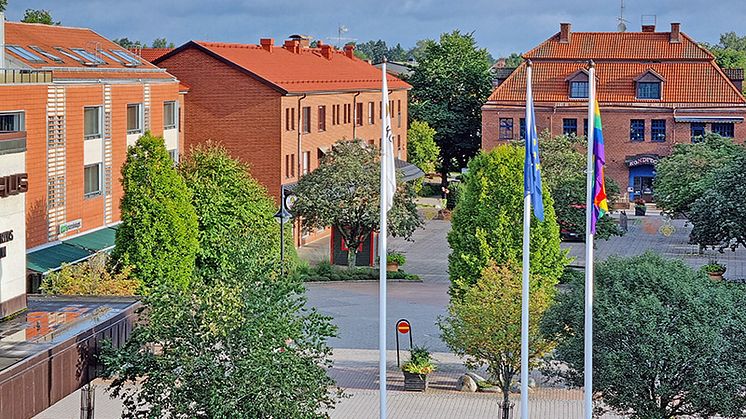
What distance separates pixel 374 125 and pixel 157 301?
180 ft

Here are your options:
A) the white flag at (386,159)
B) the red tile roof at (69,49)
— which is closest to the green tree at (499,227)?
the white flag at (386,159)

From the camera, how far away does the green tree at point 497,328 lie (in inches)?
1257

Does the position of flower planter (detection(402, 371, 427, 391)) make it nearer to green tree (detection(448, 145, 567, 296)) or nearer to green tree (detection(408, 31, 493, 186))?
green tree (detection(448, 145, 567, 296))

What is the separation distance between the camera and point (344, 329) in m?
43.8

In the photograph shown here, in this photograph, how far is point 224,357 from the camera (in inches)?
942

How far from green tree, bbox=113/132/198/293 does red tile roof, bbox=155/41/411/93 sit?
24.9 m

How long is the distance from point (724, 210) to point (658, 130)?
123ft

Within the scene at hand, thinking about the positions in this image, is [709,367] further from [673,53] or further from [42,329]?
[673,53]

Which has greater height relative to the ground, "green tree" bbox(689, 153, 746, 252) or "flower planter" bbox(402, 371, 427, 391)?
"green tree" bbox(689, 153, 746, 252)

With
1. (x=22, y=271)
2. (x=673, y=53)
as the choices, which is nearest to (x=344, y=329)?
(x=22, y=271)

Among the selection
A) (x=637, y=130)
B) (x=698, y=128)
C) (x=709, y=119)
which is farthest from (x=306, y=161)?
(x=709, y=119)

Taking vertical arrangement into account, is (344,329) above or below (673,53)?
below

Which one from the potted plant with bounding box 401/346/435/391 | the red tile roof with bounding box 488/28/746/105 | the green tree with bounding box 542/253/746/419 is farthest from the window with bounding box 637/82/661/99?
the green tree with bounding box 542/253/746/419

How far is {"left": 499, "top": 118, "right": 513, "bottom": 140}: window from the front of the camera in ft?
279
